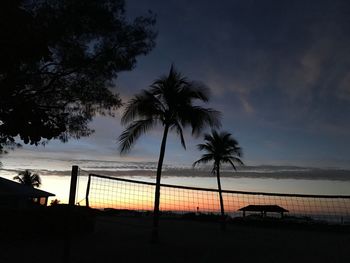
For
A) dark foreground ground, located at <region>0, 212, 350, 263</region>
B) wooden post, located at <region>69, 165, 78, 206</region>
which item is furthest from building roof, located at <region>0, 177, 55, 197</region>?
wooden post, located at <region>69, 165, 78, 206</region>

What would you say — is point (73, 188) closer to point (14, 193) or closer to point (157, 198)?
point (157, 198)

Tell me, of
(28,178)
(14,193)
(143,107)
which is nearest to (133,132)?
(143,107)

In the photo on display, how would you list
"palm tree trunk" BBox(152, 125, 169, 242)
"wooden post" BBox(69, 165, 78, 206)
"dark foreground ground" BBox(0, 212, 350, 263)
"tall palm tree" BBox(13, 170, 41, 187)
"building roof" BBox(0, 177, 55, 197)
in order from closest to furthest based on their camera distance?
"wooden post" BBox(69, 165, 78, 206), "dark foreground ground" BBox(0, 212, 350, 263), "palm tree trunk" BBox(152, 125, 169, 242), "building roof" BBox(0, 177, 55, 197), "tall palm tree" BBox(13, 170, 41, 187)

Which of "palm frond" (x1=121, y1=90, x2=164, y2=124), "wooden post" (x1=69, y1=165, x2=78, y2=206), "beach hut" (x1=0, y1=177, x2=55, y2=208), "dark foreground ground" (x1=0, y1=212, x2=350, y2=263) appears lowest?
"dark foreground ground" (x1=0, y1=212, x2=350, y2=263)

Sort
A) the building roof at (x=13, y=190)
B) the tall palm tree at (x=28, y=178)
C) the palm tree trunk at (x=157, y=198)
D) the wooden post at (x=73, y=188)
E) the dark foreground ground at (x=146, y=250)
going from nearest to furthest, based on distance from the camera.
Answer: the wooden post at (x=73, y=188)
the dark foreground ground at (x=146, y=250)
the palm tree trunk at (x=157, y=198)
the building roof at (x=13, y=190)
the tall palm tree at (x=28, y=178)

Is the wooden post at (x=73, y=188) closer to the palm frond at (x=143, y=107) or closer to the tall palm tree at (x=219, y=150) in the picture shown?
the palm frond at (x=143, y=107)

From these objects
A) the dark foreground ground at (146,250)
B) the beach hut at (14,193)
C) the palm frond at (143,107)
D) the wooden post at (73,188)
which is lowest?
the dark foreground ground at (146,250)

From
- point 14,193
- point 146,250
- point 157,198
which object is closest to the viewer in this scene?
point 146,250

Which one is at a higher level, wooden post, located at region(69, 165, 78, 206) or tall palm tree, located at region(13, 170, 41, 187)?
tall palm tree, located at region(13, 170, 41, 187)

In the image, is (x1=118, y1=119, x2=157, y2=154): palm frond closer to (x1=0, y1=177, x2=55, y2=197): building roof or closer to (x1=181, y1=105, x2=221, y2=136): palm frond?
(x1=181, y1=105, x2=221, y2=136): palm frond

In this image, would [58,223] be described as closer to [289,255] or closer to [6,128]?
[6,128]

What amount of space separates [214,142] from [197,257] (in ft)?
61.3

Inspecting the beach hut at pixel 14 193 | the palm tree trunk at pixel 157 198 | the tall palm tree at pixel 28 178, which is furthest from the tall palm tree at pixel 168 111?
the tall palm tree at pixel 28 178

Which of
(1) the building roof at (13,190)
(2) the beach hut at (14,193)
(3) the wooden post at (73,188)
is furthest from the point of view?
(2) the beach hut at (14,193)
